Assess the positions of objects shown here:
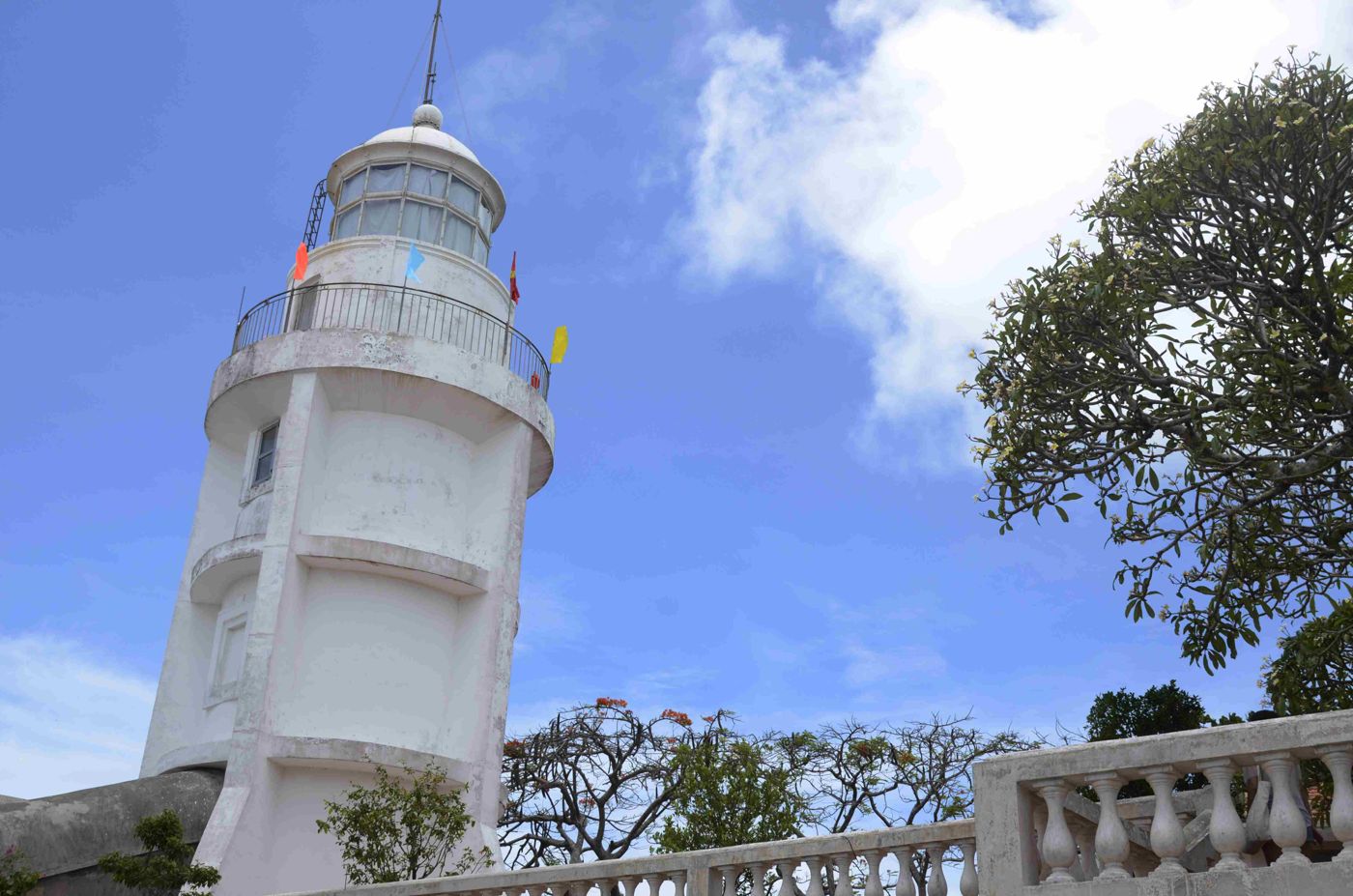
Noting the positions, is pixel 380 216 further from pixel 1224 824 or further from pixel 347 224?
pixel 1224 824

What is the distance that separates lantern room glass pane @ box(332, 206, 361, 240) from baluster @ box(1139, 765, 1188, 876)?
20.7m

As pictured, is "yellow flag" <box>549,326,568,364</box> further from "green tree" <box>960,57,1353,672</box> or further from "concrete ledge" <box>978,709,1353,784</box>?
"concrete ledge" <box>978,709,1353,784</box>

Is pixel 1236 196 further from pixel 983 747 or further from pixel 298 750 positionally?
pixel 983 747

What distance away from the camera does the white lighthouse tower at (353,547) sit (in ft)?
63.9

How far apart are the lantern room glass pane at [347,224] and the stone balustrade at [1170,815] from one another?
20.1 metres

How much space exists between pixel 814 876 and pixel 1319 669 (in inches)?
396

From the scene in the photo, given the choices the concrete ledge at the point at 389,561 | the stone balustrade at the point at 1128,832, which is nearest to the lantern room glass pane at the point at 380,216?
the concrete ledge at the point at 389,561

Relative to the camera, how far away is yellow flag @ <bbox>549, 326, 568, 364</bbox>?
79.9ft

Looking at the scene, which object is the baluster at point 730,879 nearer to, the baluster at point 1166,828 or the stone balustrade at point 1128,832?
the stone balustrade at point 1128,832

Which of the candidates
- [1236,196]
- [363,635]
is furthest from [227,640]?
[1236,196]

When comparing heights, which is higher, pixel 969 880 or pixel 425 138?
pixel 425 138

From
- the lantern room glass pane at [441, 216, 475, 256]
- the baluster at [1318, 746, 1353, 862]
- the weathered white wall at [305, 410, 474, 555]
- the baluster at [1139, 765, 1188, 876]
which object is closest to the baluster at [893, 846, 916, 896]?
the baluster at [1139, 765, 1188, 876]

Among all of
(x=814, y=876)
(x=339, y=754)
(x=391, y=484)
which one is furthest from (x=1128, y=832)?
(x=391, y=484)

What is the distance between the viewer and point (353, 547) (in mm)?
20250
